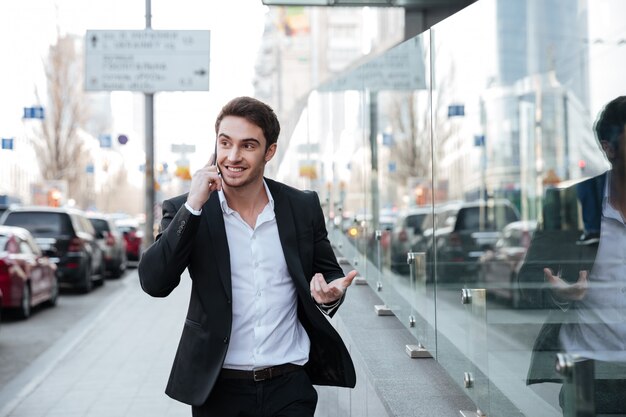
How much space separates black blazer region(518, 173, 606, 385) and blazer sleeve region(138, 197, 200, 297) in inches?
47.5

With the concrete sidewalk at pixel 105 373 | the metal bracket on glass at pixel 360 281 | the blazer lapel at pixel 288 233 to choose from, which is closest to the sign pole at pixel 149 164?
the concrete sidewalk at pixel 105 373

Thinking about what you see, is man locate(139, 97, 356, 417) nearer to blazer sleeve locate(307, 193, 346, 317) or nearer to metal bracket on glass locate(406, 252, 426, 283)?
blazer sleeve locate(307, 193, 346, 317)

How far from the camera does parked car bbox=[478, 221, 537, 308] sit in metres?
15.8

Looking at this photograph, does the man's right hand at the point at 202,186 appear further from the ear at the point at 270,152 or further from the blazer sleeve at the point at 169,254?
the ear at the point at 270,152

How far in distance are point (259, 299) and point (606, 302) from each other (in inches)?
58.1

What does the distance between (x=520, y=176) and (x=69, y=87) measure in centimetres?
3789

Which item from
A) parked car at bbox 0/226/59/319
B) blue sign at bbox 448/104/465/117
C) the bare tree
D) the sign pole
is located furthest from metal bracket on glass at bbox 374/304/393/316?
the bare tree

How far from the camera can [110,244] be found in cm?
2523

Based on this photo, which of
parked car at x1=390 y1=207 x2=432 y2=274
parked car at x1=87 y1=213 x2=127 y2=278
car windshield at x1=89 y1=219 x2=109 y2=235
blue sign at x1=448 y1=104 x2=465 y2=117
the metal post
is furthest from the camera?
car windshield at x1=89 y1=219 x2=109 y2=235

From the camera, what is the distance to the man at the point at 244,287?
3438 mm

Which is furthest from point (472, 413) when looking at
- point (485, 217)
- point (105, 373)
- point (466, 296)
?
point (485, 217)

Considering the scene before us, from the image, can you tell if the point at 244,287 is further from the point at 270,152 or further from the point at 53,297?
the point at 53,297

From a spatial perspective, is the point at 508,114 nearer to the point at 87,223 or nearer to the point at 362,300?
the point at 87,223

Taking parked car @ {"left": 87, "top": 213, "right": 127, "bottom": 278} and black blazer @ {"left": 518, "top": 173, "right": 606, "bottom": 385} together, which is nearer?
black blazer @ {"left": 518, "top": 173, "right": 606, "bottom": 385}
